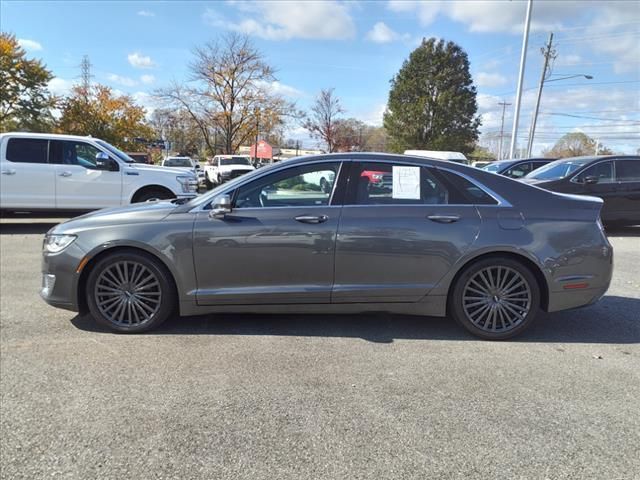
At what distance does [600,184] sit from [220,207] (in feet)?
28.7

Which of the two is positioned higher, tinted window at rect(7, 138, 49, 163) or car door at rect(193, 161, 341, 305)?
tinted window at rect(7, 138, 49, 163)

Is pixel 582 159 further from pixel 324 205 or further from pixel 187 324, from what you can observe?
pixel 187 324

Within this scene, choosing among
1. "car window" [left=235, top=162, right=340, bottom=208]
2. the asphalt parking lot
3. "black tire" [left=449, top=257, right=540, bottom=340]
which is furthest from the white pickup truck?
"black tire" [left=449, top=257, right=540, bottom=340]

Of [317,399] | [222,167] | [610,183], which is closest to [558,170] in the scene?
[610,183]

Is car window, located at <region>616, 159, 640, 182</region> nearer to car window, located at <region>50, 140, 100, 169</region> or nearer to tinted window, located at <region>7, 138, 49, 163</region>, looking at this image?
car window, located at <region>50, 140, 100, 169</region>

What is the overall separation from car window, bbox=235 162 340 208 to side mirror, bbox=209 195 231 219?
Answer: 13 cm

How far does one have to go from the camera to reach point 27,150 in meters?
9.76

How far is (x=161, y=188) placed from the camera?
1039 centimetres

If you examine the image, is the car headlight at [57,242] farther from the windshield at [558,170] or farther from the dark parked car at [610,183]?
the windshield at [558,170]

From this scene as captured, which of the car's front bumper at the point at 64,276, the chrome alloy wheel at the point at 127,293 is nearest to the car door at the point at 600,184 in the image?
the chrome alloy wheel at the point at 127,293

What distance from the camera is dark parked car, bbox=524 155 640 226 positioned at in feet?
32.2

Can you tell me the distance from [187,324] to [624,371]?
3.53m

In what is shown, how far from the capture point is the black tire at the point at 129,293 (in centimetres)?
413

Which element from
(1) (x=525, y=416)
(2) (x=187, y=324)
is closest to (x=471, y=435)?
(1) (x=525, y=416)
